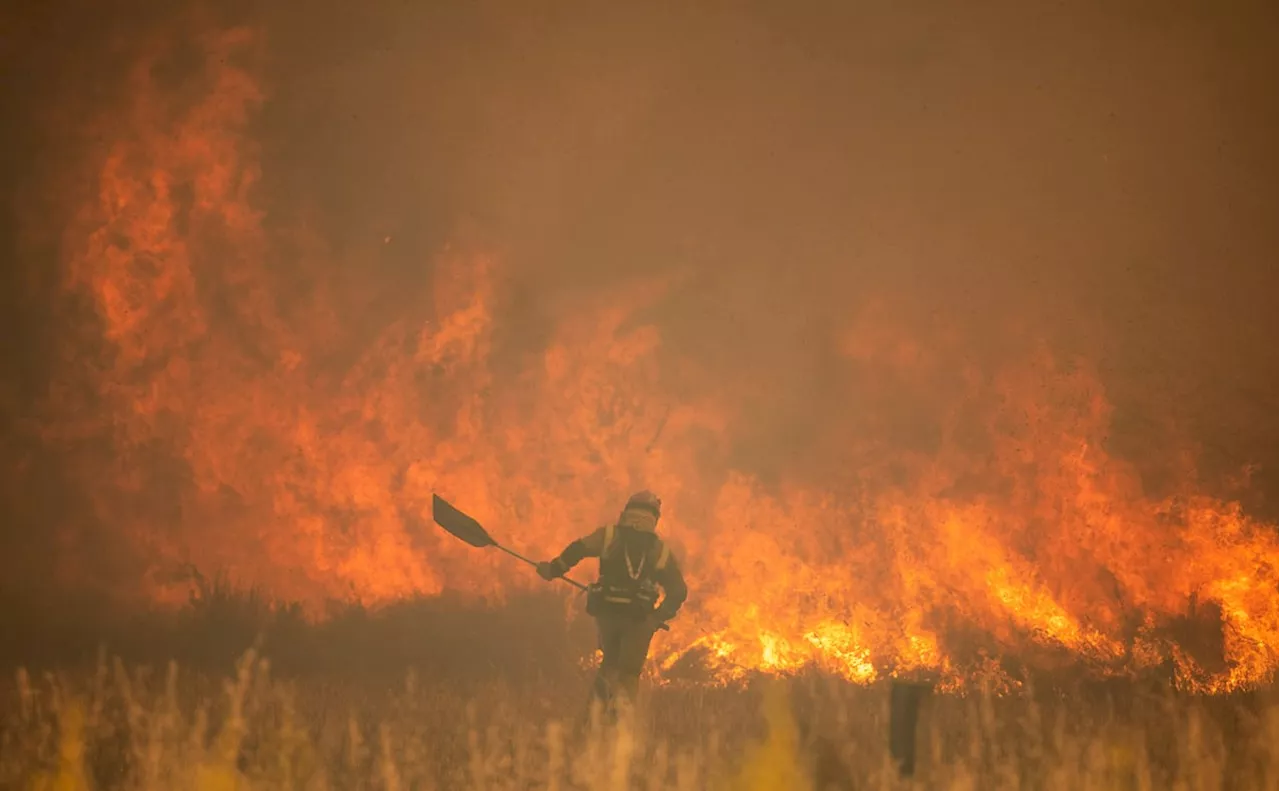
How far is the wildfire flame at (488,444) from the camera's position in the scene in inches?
545

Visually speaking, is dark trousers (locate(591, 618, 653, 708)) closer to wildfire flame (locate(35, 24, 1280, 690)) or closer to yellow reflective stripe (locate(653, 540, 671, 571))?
yellow reflective stripe (locate(653, 540, 671, 571))

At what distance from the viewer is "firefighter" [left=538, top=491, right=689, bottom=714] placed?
8.76 m

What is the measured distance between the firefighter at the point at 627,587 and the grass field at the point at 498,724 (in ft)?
1.80

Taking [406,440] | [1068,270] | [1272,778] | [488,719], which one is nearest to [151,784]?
[488,719]

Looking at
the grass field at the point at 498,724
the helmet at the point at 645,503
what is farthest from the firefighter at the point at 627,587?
the grass field at the point at 498,724

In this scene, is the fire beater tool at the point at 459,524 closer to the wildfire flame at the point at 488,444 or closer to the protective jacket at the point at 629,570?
the protective jacket at the point at 629,570

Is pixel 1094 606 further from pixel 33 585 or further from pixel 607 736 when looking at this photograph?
pixel 33 585

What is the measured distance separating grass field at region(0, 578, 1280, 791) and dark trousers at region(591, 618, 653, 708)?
1.36 ft

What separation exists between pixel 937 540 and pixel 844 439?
2.06 metres

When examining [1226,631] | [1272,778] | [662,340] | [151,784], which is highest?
[662,340]

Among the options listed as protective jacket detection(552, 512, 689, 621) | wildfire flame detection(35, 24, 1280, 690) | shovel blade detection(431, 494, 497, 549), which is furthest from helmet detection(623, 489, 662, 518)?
wildfire flame detection(35, 24, 1280, 690)

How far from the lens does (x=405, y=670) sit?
13914 millimetres

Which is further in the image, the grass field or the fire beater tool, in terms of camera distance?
the fire beater tool

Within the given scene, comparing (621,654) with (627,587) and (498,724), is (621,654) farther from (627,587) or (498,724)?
(498,724)
